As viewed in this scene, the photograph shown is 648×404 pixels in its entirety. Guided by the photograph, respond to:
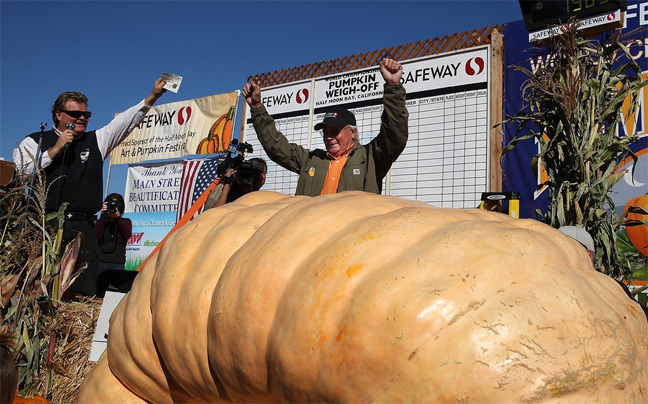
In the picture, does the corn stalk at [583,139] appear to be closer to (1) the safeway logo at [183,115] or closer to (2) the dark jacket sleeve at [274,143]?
(2) the dark jacket sleeve at [274,143]

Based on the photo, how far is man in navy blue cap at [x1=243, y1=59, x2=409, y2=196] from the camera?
9.51 feet

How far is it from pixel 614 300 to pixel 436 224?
377 mm

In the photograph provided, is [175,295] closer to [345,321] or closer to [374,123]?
[345,321]

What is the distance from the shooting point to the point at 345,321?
1062 millimetres

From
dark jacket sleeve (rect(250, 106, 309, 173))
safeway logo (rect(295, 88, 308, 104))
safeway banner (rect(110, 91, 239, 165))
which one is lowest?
dark jacket sleeve (rect(250, 106, 309, 173))

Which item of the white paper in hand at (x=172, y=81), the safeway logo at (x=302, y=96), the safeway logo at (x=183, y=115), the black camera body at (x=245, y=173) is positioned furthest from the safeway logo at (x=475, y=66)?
the safeway logo at (x=183, y=115)

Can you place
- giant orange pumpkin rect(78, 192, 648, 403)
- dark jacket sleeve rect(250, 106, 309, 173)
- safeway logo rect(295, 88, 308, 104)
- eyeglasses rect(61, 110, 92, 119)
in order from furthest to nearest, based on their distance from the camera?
safeway logo rect(295, 88, 308, 104)
eyeglasses rect(61, 110, 92, 119)
dark jacket sleeve rect(250, 106, 309, 173)
giant orange pumpkin rect(78, 192, 648, 403)

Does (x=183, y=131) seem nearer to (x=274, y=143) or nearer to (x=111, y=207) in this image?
(x=111, y=207)

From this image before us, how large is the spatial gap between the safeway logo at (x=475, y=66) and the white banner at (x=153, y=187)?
5467 mm

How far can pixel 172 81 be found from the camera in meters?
3.79

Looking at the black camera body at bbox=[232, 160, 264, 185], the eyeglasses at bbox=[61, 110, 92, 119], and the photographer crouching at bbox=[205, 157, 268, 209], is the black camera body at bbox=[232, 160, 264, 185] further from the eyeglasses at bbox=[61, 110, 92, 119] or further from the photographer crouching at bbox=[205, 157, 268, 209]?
the eyeglasses at bbox=[61, 110, 92, 119]

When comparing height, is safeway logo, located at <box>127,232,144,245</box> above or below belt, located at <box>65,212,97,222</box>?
below

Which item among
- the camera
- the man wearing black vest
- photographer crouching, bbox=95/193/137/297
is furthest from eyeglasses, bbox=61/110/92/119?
the camera

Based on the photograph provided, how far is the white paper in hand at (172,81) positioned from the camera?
12.3 feet
